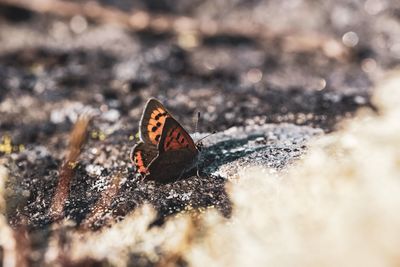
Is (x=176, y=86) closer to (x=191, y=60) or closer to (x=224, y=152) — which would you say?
(x=191, y=60)

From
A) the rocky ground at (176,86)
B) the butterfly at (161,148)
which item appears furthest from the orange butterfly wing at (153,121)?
the rocky ground at (176,86)

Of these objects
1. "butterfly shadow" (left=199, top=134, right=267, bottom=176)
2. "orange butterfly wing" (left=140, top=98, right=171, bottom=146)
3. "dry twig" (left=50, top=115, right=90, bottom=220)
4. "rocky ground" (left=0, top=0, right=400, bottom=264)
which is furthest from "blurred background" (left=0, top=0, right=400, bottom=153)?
"orange butterfly wing" (left=140, top=98, right=171, bottom=146)

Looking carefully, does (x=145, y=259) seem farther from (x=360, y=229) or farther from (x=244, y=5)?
(x=244, y=5)

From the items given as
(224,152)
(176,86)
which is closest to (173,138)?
(224,152)

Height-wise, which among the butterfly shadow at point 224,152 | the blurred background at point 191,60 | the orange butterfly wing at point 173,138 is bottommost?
the butterfly shadow at point 224,152

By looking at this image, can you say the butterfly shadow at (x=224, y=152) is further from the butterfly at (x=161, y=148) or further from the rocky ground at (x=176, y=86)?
the butterfly at (x=161, y=148)

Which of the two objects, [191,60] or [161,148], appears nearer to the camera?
[161,148]
